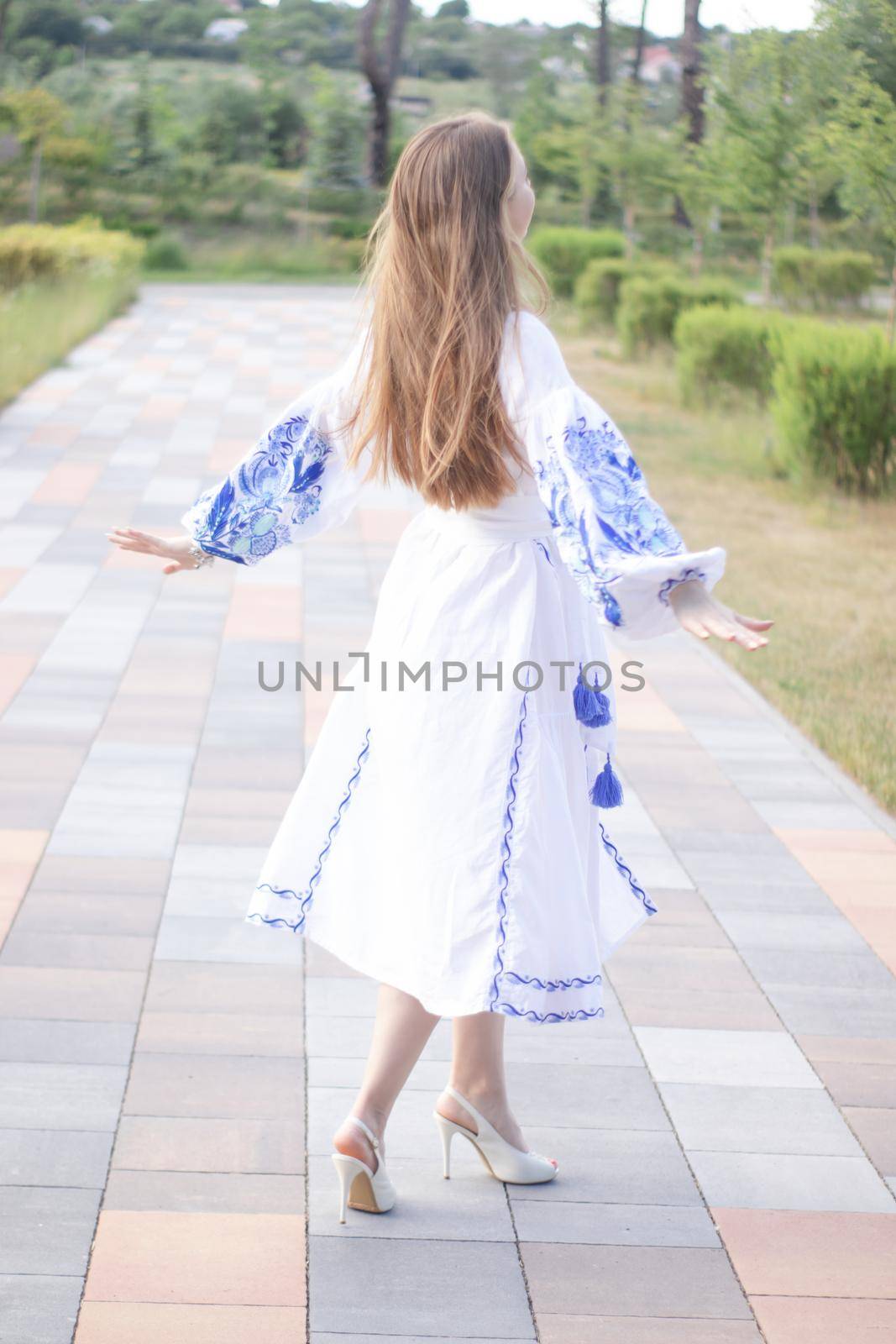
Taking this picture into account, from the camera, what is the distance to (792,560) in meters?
8.01

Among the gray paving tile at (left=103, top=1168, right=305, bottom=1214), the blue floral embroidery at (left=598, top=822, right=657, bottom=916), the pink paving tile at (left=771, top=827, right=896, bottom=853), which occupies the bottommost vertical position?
the pink paving tile at (left=771, top=827, right=896, bottom=853)

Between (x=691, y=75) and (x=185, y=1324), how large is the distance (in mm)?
21444

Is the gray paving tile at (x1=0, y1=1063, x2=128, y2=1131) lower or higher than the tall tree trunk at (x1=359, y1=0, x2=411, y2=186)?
higher

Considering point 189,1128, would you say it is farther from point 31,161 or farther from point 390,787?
point 31,161

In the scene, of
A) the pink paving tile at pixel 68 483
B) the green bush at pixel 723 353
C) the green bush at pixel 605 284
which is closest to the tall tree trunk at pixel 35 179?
the green bush at pixel 605 284

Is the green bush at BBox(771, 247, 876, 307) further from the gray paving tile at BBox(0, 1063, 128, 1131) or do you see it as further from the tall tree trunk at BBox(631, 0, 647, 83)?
the gray paving tile at BBox(0, 1063, 128, 1131)

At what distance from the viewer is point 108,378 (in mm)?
13359

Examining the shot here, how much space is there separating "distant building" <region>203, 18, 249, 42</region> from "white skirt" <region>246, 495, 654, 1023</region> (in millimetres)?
78652

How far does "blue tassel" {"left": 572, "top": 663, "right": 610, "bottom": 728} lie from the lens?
221cm

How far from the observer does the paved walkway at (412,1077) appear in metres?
2.13

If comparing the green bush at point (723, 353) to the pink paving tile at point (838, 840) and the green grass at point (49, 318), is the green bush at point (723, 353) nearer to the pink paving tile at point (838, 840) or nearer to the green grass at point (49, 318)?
the green grass at point (49, 318)

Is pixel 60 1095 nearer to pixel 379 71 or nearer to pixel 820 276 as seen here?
pixel 820 276

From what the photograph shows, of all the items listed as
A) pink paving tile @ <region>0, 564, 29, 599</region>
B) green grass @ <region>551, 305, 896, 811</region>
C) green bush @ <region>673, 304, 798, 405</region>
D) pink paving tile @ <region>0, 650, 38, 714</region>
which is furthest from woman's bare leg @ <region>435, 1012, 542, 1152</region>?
green bush @ <region>673, 304, 798, 405</region>

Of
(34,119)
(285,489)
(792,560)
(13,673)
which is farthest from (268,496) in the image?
(34,119)
